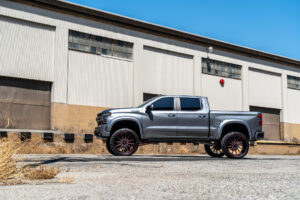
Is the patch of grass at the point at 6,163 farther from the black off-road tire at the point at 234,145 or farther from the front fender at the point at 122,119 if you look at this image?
the black off-road tire at the point at 234,145

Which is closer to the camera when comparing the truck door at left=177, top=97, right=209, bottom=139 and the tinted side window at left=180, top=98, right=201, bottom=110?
the truck door at left=177, top=97, right=209, bottom=139

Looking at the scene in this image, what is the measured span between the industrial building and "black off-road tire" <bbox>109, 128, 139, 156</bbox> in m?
9.16

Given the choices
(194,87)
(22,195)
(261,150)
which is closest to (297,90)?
(194,87)

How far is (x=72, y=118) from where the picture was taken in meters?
20.5

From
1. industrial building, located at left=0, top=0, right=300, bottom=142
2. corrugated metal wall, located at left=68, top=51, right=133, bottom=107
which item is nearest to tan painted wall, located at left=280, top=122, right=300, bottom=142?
industrial building, located at left=0, top=0, right=300, bottom=142

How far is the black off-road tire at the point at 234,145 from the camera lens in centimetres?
1206

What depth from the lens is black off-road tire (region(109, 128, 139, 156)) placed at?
11.6 m

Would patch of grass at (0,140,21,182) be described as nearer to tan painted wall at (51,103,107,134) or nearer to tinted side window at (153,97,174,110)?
tinted side window at (153,97,174,110)

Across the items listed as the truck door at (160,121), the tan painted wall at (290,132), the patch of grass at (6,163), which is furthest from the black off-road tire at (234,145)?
the tan painted wall at (290,132)

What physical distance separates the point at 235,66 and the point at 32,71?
1614cm

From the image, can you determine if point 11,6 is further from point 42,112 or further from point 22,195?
point 22,195

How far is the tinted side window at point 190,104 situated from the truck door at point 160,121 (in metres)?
0.39

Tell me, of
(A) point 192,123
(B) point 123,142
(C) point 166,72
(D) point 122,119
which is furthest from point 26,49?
(A) point 192,123

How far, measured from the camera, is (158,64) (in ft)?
80.4
